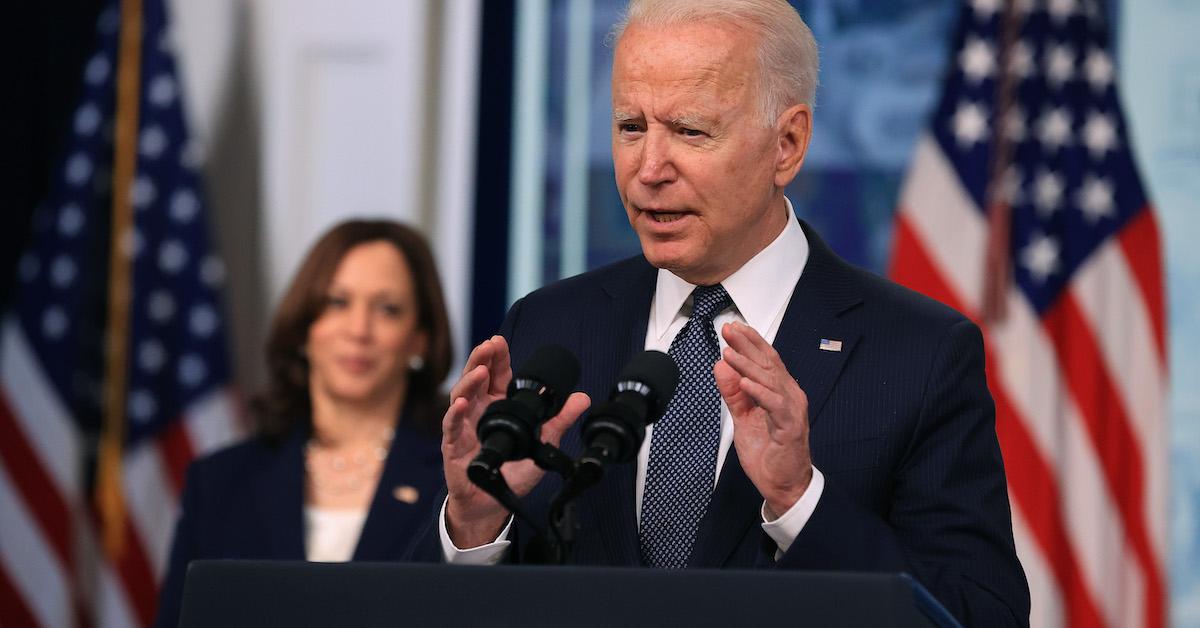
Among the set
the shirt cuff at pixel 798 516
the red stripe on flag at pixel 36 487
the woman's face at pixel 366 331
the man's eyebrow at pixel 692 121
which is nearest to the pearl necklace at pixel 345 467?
the woman's face at pixel 366 331

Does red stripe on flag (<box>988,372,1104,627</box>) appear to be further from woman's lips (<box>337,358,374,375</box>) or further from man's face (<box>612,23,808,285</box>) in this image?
man's face (<box>612,23,808,285</box>)

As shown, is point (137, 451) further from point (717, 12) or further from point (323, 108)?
point (717, 12)

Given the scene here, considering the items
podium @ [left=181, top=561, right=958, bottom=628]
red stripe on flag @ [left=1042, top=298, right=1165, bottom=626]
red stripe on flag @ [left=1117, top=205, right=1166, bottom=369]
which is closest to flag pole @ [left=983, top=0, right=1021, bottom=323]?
red stripe on flag @ [left=1042, top=298, right=1165, bottom=626]

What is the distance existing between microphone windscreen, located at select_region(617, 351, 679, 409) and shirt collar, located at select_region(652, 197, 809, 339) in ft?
1.30

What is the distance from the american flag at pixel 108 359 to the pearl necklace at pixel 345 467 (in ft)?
4.22

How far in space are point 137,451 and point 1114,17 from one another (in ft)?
10.5

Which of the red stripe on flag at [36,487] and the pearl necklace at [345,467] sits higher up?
the pearl necklace at [345,467]

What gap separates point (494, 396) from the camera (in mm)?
1714

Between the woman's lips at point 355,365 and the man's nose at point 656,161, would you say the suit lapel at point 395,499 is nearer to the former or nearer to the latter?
the woman's lips at point 355,365

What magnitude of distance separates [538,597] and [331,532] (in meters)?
2.09

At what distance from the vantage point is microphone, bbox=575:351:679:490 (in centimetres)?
146

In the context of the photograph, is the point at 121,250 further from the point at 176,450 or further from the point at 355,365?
the point at 355,365

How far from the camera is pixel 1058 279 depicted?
4.05 m

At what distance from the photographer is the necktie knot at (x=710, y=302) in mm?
1988
